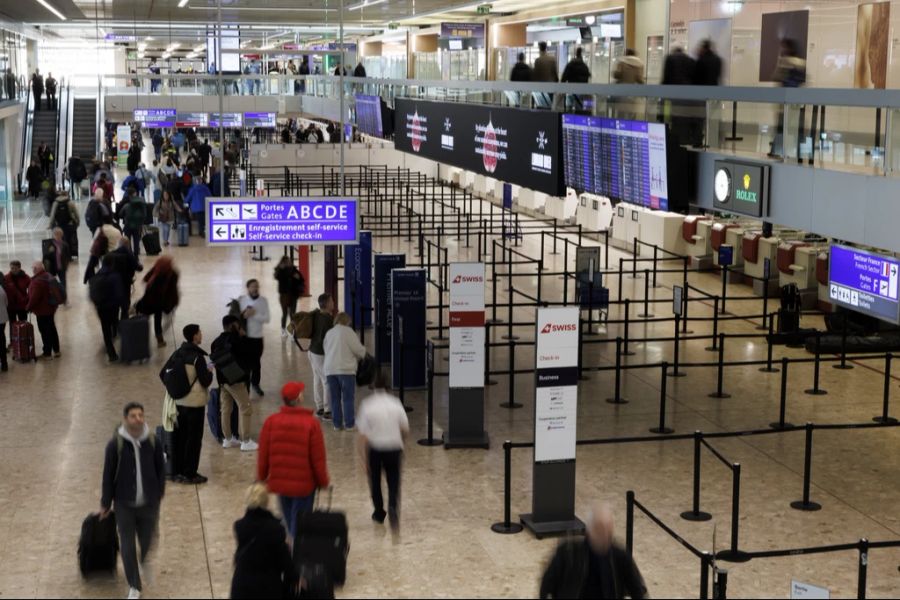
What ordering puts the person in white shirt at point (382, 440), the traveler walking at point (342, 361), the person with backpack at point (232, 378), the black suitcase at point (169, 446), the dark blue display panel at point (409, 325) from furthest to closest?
the dark blue display panel at point (409, 325) < the traveler walking at point (342, 361) < the person with backpack at point (232, 378) < the black suitcase at point (169, 446) < the person in white shirt at point (382, 440)

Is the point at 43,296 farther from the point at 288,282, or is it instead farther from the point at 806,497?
the point at 806,497

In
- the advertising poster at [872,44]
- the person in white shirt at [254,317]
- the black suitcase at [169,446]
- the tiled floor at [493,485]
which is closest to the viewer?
the tiled floor at [493,485]

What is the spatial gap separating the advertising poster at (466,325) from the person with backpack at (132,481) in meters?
4.58

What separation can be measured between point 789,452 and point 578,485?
277cm

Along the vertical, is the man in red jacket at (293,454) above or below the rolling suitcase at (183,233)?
above

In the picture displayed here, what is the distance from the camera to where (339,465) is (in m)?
11.9

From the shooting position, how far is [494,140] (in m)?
18.5

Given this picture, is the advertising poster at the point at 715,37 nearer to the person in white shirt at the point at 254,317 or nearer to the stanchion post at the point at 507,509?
the stanchion post at the point at 507,509

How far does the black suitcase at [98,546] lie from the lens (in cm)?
873

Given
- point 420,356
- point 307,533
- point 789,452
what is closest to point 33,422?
point 420,356


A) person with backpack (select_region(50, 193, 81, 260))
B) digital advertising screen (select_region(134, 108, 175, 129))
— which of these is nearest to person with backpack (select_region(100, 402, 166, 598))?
person with backpack (select_region(50, 193, 81, 260))

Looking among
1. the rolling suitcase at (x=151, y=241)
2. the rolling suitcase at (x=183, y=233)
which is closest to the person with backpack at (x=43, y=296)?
the rolling suitcase at (x=151, y=241)

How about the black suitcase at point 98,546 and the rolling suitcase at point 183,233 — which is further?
the rolling suitcase at point 183,233

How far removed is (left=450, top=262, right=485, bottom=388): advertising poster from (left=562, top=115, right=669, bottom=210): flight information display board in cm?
229
